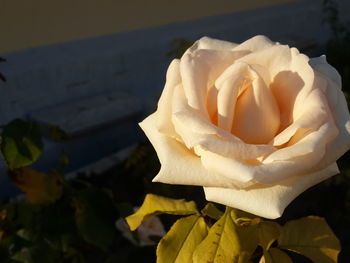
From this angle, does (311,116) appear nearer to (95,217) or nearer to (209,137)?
(209,137)

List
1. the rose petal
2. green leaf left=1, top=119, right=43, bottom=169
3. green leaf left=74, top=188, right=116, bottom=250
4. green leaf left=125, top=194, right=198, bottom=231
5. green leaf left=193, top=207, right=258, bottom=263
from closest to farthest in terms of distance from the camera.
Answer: the rose petal < green leaf left=193, top=207, right=258, bottom=263 < green leaf left=125, top=194, right=198, bottom=231 < green leaf left=1, top=119, right=43, bottom=169 < green leaf left=74, top=188, right=116, bottom=250

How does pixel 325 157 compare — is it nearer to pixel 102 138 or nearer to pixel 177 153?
pixel 177 153

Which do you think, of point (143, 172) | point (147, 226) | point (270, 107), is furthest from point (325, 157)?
point (143, 172)

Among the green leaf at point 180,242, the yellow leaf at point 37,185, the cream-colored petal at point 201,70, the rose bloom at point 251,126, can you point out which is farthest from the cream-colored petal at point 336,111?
the yellow leaf at point 37,185

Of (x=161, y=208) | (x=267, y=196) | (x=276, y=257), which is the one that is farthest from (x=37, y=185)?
(x=267, y=196)

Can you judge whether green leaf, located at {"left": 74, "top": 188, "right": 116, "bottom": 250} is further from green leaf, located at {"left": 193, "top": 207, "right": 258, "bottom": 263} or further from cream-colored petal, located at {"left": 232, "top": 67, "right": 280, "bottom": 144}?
cream-colored petal, located at {"left": 232, "top": 67, "right": 280, "bottom": 144}

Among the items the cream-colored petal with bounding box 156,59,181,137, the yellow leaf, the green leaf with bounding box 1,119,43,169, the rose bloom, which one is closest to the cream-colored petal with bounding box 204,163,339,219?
the rose bloom
